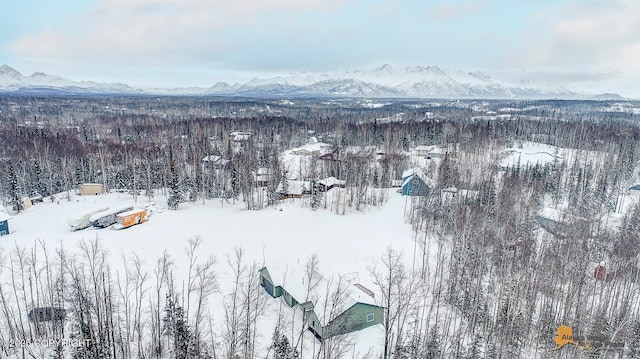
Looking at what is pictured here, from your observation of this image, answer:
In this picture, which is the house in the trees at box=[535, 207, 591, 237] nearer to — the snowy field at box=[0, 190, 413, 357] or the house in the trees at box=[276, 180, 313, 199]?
the snowy field at box=[0, 190, 413, 357]

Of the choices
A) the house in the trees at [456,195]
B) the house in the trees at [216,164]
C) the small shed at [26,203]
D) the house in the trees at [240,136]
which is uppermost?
the house in the trees at [240,136]

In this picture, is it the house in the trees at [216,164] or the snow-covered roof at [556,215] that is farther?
the house in the trees at [216,164]

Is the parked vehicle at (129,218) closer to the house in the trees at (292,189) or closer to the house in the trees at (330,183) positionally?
the house in the trees at (292,189)

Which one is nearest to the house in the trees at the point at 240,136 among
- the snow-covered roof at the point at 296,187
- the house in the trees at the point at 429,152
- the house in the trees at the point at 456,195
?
the snow-covered roof at the point at 296,187

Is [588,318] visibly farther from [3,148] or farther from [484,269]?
[3,148]

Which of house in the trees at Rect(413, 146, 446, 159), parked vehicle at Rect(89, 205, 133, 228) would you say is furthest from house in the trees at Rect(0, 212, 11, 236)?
A: house in the trees at Rect(413, 146, 446, 159)

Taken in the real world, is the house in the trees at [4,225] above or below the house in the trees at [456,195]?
below

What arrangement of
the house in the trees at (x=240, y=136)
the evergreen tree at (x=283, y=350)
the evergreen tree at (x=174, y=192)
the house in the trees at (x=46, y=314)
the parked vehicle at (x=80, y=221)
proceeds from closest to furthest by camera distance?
1. the evergreen tree at (x=283, y=350)
2. the house in the trees at (x=46, y=314)
3. the parked vehicle at (x=80, y=221)
4. the evergreen tree at (x=174, y=192)
5. the house in the trees at (x=240, y=136)
